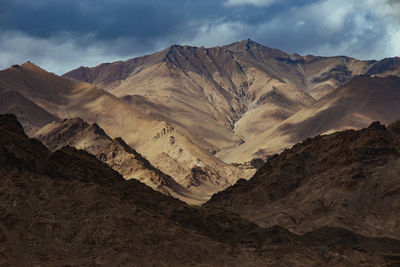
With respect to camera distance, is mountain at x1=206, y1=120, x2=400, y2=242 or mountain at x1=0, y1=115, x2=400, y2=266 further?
mountain at x1=206, y1=120, x2=400, y2=242

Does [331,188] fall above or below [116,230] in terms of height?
above

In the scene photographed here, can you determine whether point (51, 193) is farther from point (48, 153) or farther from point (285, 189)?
point (285, 189)

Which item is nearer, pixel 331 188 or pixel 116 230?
pixel 116 230

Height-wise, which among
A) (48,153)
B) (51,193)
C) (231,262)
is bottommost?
(231,262)

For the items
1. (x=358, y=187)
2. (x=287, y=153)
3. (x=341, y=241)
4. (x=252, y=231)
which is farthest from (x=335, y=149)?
(x=252, y=231)
